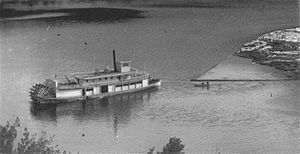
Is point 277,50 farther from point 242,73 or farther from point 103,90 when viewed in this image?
point 103,90

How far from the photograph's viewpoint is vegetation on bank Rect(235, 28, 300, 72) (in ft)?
124

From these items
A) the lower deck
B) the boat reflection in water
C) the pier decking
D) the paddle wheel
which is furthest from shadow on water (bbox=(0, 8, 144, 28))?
the boat reflection in water

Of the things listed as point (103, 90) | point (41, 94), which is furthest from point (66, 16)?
point (41, 94)

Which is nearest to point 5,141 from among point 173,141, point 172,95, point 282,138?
point 173,141

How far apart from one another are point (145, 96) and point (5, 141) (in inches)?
560

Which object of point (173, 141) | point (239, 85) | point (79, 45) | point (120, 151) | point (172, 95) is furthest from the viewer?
point (79, 45)

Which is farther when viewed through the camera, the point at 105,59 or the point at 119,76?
the point at 105,59

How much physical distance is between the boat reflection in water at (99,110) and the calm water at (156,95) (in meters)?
0.05

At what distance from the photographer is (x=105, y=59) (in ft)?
131

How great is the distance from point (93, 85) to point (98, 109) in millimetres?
2747

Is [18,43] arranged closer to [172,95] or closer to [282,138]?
[172,95]

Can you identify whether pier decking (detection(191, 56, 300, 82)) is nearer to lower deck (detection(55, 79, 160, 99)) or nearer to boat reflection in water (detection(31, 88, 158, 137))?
lower deck (detection(55, 79, 160, 99))

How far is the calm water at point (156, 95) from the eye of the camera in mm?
24141

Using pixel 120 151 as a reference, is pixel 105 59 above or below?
above
